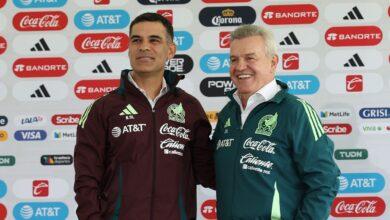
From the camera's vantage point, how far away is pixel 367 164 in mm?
2469

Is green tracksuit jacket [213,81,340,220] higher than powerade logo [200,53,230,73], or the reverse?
powerade logo [200,53,230,73]

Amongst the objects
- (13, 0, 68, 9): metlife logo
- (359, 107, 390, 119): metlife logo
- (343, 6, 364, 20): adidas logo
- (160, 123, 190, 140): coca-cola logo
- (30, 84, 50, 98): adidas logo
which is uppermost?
(13, 0, 68, 9): metlife logo

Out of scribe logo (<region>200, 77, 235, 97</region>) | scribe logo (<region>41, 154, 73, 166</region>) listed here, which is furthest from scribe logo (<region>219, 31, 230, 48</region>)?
scribe logo (<region>41, 154, 73, 166</region>)

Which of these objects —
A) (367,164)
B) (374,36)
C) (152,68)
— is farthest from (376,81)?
(152,68)

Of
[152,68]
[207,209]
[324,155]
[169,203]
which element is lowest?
[207,209]

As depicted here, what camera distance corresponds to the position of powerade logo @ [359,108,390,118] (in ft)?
8.07

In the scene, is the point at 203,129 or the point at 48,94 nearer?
the point at 203,129

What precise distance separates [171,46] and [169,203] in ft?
1.79

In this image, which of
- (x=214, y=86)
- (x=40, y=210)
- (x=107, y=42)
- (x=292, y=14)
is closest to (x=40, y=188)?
(x=40, y=210)

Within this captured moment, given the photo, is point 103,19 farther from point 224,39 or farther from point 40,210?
point 40,210

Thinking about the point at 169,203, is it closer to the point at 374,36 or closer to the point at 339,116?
the point at 339,116

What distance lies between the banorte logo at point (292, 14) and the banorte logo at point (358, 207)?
1.06 m

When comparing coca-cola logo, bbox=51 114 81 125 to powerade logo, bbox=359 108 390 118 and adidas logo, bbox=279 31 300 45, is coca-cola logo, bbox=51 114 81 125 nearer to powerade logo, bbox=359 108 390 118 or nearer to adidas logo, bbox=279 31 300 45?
adidas logo, bbox=279 31 300 45

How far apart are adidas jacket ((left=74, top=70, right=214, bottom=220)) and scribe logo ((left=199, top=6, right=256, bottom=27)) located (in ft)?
3.71
